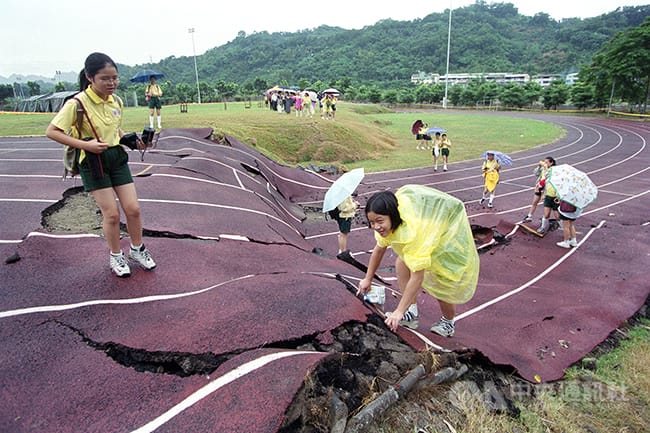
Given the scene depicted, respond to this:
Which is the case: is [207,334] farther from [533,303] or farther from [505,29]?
[505,29]

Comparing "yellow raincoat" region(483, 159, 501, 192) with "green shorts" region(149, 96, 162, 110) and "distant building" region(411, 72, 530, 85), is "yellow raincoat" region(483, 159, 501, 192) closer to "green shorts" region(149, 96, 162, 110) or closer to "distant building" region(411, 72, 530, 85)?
"green shorts" region(149, 96, 162, 110)

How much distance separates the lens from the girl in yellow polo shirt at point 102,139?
296 cm

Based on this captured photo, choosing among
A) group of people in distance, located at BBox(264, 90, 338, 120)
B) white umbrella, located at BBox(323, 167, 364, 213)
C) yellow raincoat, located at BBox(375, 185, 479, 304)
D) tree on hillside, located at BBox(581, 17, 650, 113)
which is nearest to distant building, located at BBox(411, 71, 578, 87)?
tree on hillside, located at BBox(581, 17, 650, 113)

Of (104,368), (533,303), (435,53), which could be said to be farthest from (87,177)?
(435,53)

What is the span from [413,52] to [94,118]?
105 meters

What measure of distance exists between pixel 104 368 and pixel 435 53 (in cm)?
10462

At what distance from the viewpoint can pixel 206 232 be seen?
5352mm

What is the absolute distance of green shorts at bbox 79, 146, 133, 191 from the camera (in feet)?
10.4

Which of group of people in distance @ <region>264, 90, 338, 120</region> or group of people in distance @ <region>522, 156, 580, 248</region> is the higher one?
group of people in distance @ <region>264, 90, 338, 120</region>

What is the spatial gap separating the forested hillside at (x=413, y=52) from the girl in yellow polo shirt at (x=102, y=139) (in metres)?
73.7

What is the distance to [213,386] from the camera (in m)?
2.45

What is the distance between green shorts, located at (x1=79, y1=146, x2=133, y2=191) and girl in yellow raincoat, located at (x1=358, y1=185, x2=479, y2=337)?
2207 millimetres

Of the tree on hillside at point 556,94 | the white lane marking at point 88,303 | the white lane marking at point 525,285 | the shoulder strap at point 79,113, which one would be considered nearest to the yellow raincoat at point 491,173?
the white lane marking at point 525,285

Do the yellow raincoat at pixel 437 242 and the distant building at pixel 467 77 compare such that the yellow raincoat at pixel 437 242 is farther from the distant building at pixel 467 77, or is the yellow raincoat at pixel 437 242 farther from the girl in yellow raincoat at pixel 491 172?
the distant building at pixel 467 77
